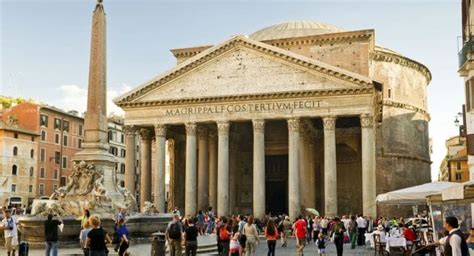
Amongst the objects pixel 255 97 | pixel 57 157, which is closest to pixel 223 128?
pixel 255 97

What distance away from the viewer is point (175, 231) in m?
Result: 11.0

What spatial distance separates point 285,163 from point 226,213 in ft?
25.3

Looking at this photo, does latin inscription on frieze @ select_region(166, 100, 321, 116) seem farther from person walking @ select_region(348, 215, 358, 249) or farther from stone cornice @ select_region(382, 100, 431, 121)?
stone cornice @ select_region(382, 100, 431, 121)

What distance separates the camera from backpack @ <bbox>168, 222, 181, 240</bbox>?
36.0ft

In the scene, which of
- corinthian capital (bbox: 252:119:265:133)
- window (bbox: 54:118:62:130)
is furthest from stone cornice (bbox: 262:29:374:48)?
window (bbox: 54:118:62:130)

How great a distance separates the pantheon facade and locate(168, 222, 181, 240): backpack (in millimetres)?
18021

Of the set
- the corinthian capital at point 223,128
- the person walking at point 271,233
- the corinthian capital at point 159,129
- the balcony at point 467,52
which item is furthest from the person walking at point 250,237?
the corinthian capital at point 159,129

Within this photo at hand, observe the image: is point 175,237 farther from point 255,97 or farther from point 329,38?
point 329,38

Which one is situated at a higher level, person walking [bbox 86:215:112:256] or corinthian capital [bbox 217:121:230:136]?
corinthian capital [bbox 217:121:230:136]

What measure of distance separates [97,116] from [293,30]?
111 feet

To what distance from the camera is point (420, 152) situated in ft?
143

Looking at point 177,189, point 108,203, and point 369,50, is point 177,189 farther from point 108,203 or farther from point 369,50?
point 108,203

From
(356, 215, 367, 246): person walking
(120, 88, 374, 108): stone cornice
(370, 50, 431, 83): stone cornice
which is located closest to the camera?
(356, 215, 367, 246): person walking

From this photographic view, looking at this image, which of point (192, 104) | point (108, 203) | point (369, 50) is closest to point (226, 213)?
point (192, 104)
